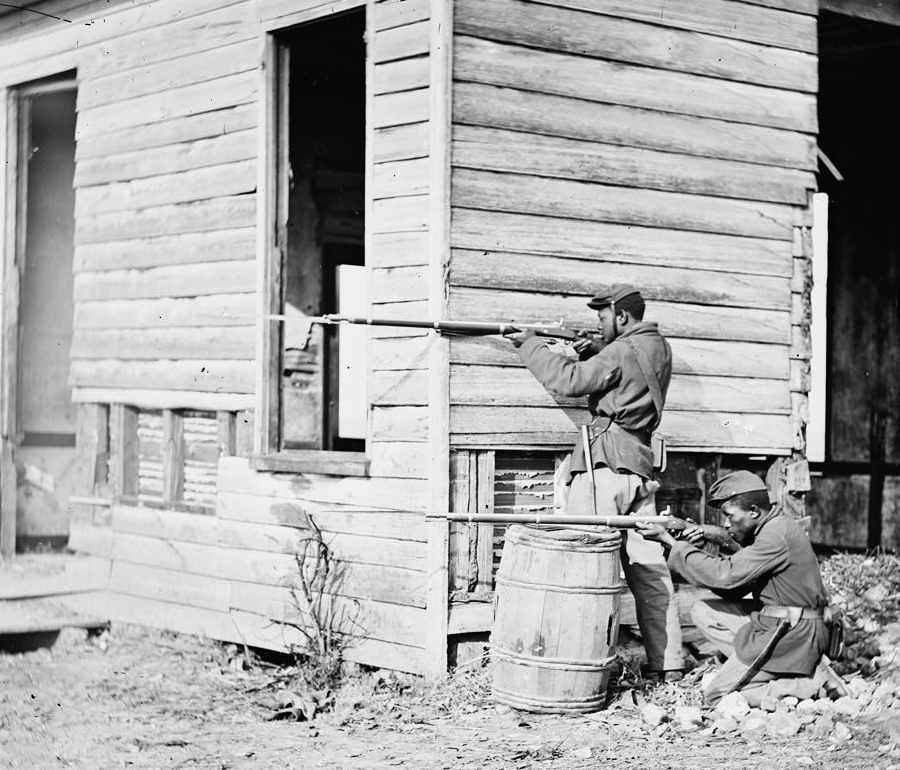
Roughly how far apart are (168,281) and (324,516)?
266 centimetres

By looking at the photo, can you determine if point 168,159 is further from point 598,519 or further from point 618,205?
point 598,519

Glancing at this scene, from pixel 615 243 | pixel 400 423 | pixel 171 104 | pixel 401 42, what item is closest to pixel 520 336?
pixel 400 423

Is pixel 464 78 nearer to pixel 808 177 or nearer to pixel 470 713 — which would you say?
pixel 808 177

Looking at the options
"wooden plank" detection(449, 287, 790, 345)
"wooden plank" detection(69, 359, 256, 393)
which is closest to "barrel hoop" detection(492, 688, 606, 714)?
"wooden plank" detection(449, 287, 790, 345)

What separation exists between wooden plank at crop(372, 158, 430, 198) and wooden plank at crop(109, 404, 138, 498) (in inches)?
138

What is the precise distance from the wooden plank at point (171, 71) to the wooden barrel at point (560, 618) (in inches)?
168

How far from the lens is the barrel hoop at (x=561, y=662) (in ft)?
22.5

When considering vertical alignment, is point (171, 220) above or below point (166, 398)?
above

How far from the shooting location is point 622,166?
834cm

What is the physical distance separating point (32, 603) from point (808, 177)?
660 centimetres

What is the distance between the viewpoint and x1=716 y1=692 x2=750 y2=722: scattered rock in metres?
6.88

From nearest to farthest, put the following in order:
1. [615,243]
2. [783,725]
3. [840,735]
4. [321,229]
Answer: [840,735], [783,725], [615,243], [321,229]

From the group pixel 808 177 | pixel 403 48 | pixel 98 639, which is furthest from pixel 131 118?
pixel 808 177

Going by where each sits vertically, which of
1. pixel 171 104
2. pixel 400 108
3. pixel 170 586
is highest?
pixel 171 104
